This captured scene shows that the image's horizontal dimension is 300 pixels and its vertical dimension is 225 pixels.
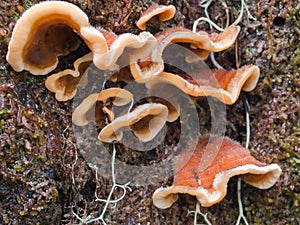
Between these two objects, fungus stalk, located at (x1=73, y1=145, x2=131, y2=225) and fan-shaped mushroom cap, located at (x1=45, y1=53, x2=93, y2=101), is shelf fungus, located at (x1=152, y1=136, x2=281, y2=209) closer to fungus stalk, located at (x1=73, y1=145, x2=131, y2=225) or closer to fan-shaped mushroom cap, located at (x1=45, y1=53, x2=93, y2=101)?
fungus stalk, located at (x1=73, y1=145, x2=131, y2=225)

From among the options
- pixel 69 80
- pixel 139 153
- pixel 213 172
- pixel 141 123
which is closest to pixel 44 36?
pixel 69 80

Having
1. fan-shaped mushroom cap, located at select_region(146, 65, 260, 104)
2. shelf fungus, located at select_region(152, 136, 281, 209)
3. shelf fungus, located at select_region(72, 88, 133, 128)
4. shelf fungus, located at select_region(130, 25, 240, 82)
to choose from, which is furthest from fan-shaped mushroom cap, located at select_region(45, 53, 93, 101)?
shelf fungus, located at select_region(152, 136, 281, 209)

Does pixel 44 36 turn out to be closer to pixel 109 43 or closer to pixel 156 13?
pixel 109 43

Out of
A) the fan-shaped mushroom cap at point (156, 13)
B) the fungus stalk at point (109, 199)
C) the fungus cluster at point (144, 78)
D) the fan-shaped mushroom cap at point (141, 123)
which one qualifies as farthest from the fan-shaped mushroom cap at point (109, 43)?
the fungus stalk at point (109, 199)

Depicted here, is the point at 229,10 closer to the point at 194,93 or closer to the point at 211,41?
the point at 211,41

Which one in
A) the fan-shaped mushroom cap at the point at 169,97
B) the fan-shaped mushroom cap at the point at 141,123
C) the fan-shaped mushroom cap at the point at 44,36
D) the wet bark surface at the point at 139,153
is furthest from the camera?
the fan-shaped mushroom cap at the point at 169,97

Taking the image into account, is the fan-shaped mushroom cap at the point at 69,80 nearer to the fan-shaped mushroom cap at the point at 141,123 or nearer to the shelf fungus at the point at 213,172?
the fan-shaped mushroom cap at the point at 141,123
